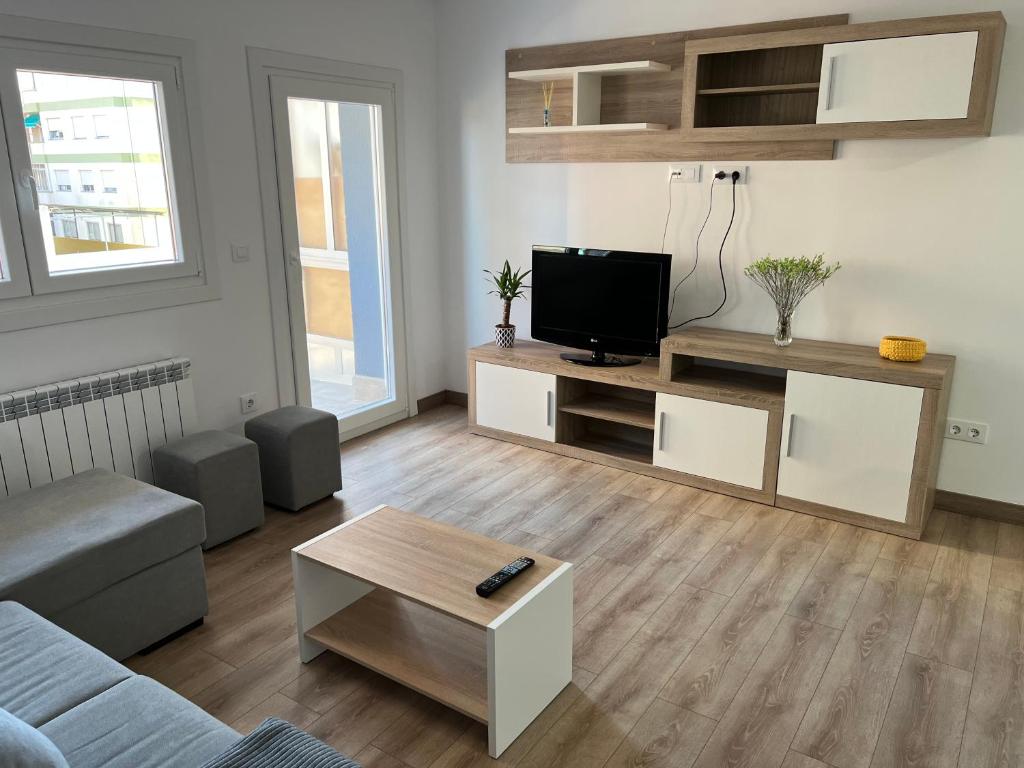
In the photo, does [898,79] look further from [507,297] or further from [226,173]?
[226,173]

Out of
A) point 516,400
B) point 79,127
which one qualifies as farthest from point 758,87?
point 79,127

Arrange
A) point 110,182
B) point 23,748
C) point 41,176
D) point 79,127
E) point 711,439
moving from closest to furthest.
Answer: point 23,748 < point 41,176 < point 79,127 < point 110,182 < point 711,439

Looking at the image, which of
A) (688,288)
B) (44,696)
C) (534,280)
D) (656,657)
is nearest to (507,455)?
(534,280)

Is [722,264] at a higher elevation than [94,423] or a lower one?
higher

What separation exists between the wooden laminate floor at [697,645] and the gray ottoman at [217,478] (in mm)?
101

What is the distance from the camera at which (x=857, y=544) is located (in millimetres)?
3363

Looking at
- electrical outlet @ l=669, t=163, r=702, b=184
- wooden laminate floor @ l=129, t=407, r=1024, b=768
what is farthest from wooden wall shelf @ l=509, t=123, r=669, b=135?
wooden laminate floor @ l=129, t=407, r=1024, b=768

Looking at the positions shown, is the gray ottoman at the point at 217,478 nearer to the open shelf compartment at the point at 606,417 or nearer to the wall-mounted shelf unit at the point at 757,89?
the open shelf compartment at the point at 606,417

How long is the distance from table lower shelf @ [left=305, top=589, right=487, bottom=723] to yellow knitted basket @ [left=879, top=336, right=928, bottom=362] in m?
2.17

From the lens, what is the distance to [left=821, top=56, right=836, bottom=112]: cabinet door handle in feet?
10.7

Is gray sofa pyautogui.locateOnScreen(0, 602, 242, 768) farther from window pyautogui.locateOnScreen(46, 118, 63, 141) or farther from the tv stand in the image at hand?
the tv stand

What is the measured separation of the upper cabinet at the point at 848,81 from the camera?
3.04 meters

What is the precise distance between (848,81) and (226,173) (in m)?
2.84

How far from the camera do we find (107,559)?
2475mm
